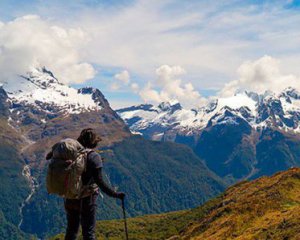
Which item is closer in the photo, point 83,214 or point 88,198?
point 88,198

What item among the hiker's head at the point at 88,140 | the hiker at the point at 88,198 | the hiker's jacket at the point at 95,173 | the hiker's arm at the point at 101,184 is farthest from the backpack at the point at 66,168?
the hiker's head at the point at 88,140

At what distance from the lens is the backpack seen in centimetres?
2102

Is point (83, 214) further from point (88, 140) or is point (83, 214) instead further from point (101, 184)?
point (88, 140)

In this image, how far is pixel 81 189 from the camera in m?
22.1

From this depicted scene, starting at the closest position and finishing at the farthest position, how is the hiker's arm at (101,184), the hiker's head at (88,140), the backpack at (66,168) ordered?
the backpack at (66,168) < the hiker's arm at (101,184) < the hiker's head at (88,140)

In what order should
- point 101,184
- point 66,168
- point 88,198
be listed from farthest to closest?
point 88,198, point 101,184, point 66,168

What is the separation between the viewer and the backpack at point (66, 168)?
2102cm

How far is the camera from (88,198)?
2255 cm

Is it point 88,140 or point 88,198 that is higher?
point 88,140

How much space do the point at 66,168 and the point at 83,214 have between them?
2.90 m

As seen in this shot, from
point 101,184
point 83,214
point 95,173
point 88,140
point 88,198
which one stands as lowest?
point 83,214

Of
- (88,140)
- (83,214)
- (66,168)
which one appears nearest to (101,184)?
(83,214)

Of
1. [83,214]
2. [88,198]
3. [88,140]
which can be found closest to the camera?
[88,198]

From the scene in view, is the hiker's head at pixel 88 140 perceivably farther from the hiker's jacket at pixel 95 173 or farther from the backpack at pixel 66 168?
the backpack at pixel 66 168
